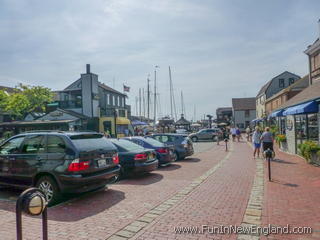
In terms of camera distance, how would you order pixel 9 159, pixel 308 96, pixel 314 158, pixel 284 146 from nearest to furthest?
pixel 9 159
pixel 314 158
pixel 308 96
pixel 284 146

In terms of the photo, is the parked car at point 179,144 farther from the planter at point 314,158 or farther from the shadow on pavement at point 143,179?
the planter at point 314,158

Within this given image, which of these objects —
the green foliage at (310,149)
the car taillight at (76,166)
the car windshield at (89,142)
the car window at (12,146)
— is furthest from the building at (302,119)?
the car window at (12,146)

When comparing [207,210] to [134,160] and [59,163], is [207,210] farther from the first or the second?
[134,160]

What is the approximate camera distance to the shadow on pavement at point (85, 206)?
5.02m

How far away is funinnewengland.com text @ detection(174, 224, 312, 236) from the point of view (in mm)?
4078

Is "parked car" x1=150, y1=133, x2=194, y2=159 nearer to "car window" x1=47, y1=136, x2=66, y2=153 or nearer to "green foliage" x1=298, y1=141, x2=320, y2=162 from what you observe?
"green foliage" x1=298, y1=141, x2=320, y2=162

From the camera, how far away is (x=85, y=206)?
18.6 feet

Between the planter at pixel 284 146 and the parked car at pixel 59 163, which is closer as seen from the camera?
the parked car at pixel 59 163

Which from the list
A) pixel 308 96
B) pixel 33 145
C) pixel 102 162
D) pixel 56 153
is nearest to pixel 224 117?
pixel 308 96

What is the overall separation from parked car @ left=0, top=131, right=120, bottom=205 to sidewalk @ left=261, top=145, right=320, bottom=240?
387cm

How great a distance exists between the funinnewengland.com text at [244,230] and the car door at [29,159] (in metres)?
3.84

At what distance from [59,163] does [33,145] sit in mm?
1198

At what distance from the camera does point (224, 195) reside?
20.5 ft

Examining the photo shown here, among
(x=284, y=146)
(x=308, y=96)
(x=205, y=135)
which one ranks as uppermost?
(x=308, y=96)
